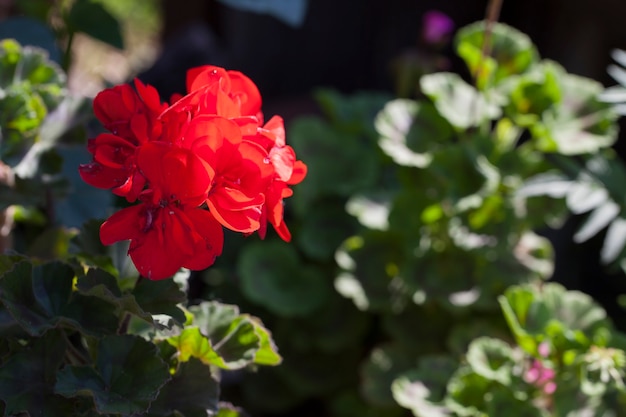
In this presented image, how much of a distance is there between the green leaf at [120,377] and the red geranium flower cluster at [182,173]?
16cm

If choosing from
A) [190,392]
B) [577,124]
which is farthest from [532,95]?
[190,392]

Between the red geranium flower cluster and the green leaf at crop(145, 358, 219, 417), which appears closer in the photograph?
the red geranium flower cluster

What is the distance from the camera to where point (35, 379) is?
3.00 ft

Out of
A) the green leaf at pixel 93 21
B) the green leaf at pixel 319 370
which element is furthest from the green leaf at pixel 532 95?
the green leaf at pixel 93 21

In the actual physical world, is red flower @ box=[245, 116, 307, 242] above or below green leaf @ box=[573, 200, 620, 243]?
above

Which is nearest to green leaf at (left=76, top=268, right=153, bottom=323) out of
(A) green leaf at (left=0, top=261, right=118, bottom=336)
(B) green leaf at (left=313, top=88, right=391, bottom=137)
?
(A) green leaf at (left=0, top=261, right=118, bottom=336)

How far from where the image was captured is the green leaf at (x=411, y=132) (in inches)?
65.2

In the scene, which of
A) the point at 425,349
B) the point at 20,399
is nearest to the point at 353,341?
the point at 425,349

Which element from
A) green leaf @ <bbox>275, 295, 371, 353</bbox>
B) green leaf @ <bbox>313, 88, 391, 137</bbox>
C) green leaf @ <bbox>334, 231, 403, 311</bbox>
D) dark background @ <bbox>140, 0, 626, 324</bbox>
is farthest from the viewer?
dark background @ <bbox>140, 0, 626, 324</bbox>

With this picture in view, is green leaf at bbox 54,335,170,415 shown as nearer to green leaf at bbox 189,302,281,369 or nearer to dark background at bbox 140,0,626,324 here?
green leaf at bbox 189,302,281,369

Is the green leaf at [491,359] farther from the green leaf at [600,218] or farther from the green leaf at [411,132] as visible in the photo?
the green leaf at [411,132]

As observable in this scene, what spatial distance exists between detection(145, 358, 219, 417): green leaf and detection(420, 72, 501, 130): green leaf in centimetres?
83

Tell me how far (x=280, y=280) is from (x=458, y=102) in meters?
0.53

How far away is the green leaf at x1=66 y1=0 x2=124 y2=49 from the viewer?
5.49 feet
